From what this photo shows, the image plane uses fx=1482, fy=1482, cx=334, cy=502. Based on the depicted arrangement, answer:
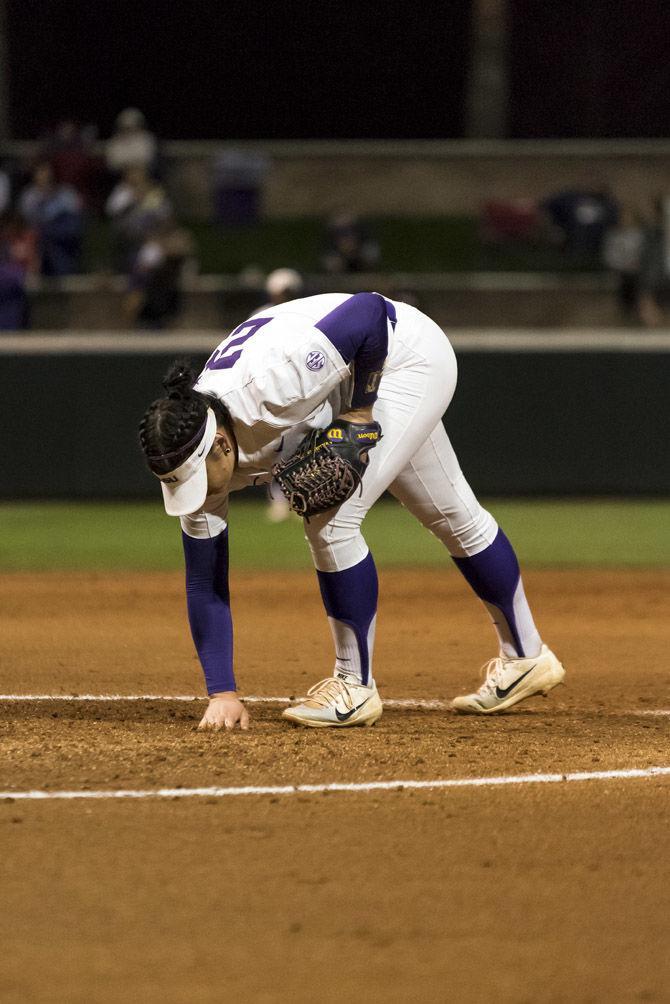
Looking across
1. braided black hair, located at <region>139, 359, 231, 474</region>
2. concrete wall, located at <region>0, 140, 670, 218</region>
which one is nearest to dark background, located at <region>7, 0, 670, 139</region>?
concrete wall, located at <region>0, 140, 670, 218</region>

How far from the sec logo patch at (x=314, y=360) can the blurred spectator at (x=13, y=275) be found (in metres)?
10.6

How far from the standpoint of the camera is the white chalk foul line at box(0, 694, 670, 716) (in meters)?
5.58

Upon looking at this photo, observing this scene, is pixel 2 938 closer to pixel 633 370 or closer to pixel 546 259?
pixel 633 370

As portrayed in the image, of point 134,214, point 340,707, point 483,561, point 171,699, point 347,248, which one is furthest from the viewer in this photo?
point 347,248

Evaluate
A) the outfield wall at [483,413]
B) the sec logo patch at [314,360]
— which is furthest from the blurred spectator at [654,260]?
the sec logo patch at [314,360]

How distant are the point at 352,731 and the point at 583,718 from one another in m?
0.94

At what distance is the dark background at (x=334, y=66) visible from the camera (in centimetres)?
2483

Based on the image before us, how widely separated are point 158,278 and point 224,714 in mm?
11111

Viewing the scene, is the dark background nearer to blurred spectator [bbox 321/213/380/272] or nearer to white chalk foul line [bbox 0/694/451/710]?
blurred spectator [bbox 321/213/380/272]

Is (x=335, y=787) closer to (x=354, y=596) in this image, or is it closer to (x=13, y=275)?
(x=354, y=596)

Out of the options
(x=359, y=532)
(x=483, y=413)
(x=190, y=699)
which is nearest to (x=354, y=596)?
(x=359, y=532)

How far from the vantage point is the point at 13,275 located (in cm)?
1459

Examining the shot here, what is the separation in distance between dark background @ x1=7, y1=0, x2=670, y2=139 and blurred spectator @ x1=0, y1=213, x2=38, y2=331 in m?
9.21

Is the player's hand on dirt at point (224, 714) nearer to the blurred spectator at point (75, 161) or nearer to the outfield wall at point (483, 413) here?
the outfield wall at point (483, 413)
